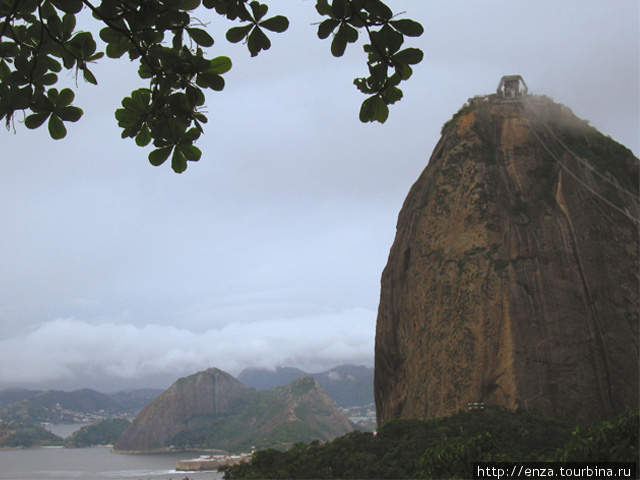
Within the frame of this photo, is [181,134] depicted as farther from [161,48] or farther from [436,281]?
[436,281]

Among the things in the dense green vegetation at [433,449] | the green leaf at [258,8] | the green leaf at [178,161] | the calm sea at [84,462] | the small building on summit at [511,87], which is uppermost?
the small building on summit at [511,87]

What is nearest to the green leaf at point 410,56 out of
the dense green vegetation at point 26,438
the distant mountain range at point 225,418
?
the distant mountain range at point 225,418

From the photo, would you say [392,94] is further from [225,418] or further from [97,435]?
[97,435]

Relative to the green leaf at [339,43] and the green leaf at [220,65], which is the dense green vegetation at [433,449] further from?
the green leaf at [220,65]

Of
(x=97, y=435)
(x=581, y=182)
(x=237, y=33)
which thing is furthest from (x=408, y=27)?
(x=97, y=435)

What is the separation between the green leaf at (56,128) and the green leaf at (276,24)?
0.84 meters

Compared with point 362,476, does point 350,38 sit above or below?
above

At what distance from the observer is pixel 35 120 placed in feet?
6.78

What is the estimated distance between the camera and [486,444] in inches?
484

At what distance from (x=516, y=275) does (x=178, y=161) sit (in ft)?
66.3

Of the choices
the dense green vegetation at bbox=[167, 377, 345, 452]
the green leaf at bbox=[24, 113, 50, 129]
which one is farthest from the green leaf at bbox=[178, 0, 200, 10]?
the dense green vegetation at bbox=[167, 377, 345, 452]

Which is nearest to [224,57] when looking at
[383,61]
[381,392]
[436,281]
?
[383,61]

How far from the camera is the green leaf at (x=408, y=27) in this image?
1863 mm

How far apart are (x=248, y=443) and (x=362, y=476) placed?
238ft
